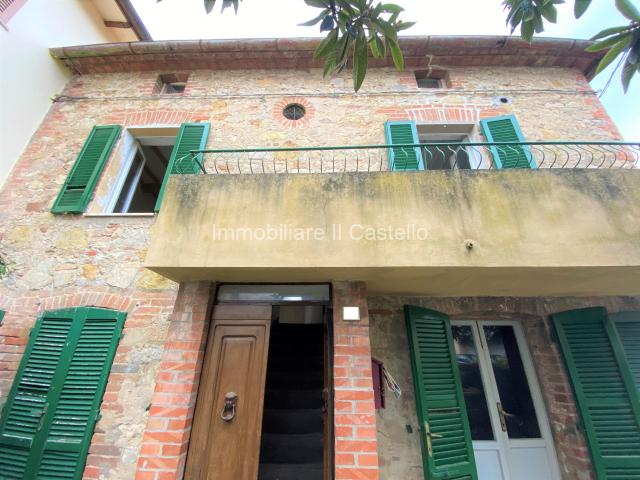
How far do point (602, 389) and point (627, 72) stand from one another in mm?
3313

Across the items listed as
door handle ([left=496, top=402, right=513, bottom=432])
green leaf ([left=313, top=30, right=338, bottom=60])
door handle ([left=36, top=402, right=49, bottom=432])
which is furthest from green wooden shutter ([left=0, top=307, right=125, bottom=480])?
door handle ([left=496, top=402, right=513, bottom=432])

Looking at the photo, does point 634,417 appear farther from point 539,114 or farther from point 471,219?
point 539,114

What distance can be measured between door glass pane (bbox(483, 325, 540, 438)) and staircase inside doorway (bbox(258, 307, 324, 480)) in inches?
95.8

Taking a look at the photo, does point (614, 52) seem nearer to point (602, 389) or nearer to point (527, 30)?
point (527, 30)

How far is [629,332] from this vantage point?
3.50 meters

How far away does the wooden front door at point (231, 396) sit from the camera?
2682 mm

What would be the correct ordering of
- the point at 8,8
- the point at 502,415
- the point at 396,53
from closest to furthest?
the point at 396,53 → the point at 502,415 → the point at 8,8

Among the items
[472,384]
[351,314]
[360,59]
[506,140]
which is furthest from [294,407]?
[506,140]

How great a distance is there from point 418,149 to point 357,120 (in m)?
1.15

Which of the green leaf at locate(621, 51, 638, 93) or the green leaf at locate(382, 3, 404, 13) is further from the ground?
the green leaf at locate(382, 3, 404, 13)

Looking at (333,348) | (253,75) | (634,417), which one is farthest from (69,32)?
(634,417)

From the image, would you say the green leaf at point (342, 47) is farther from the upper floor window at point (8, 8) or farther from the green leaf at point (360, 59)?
the upper floor window at point (8, 8)

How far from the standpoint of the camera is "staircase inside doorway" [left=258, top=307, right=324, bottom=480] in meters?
3.42

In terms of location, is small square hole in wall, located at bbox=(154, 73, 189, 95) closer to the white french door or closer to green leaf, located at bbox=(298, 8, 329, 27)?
green leaf, located at bbox=(298, 8, 329, 27)
